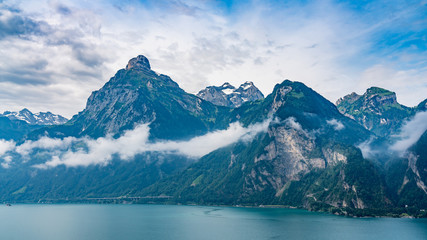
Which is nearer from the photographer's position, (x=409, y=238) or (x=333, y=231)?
(x=409, y=238)

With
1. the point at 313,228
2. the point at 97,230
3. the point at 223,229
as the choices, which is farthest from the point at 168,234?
the point at 313,228

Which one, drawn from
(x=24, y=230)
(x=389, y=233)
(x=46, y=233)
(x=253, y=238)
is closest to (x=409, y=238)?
(x=389, y=233)

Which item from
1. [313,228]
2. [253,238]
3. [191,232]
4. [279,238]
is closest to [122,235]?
[191,232]

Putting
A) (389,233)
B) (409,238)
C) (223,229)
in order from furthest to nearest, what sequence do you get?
(223,229)
(389,233)
(409,238)

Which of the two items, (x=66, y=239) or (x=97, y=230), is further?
(x=97, y=230)

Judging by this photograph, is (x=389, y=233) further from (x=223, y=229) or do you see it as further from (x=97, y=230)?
(x=97, y=230)

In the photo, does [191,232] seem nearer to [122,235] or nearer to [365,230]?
[122,235]

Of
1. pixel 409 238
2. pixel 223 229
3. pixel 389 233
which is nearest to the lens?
pixel 409 238
